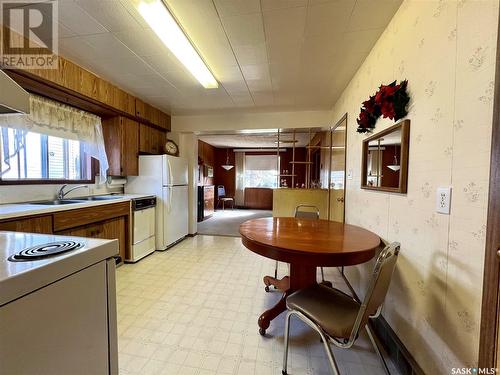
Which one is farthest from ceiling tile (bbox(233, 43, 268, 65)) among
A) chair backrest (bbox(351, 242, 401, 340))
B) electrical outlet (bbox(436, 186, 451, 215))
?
chair backrest (bbox(351, 242, 401, 340))

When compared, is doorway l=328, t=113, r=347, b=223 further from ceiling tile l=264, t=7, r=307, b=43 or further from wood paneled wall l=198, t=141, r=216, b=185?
wood paneled wall l=198, t=141, r=216, b=185

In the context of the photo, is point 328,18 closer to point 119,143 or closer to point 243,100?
point 243,100

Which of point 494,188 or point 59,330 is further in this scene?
point 494,188

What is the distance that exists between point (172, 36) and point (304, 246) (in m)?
1.93

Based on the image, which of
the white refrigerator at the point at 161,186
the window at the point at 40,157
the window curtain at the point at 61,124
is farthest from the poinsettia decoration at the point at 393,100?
the window at the point at 40,157

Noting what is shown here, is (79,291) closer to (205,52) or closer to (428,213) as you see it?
(428,213)

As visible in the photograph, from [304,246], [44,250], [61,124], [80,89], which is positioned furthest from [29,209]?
[304,246]

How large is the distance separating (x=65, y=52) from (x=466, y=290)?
11.0 ft

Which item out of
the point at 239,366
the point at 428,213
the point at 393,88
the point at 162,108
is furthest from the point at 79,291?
the point at 162,108

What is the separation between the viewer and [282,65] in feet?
7.59

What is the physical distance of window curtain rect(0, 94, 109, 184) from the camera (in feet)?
6.97

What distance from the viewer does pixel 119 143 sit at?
312 cm

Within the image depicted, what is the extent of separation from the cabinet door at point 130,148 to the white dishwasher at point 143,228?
0.50 meters

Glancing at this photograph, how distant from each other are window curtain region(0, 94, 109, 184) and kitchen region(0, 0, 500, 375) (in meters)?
0.02
